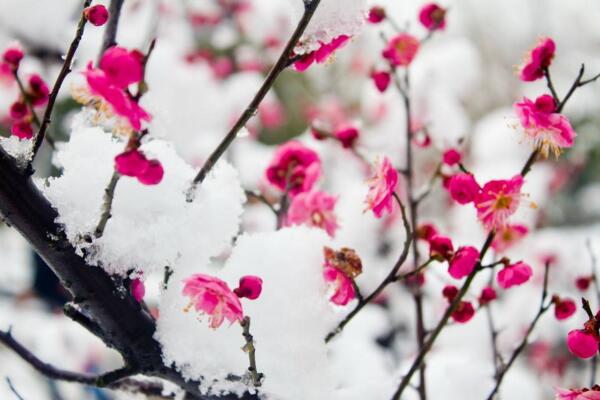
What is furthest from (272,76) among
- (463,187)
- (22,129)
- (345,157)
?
(345,157)

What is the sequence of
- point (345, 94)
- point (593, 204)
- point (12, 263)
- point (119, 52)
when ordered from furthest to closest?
point (345, 94) → point (593, 204) → point (12, 263) → point (119, 52)

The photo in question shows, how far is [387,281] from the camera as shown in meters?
0.87

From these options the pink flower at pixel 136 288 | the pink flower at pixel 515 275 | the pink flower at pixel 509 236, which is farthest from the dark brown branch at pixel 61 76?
the pink flower at pixel 509 236

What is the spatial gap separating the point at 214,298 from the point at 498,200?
0.45m

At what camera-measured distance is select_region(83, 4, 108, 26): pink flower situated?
28.7 inches

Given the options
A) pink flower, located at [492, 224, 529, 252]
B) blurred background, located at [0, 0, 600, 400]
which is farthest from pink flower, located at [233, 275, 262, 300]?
blurred background, located at [0, 0, 600, 400]

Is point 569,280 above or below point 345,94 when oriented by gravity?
below

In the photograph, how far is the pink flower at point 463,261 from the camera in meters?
0.88

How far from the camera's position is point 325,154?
418cm

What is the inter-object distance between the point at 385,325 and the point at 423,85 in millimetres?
1758

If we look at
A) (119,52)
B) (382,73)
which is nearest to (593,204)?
(382,73)

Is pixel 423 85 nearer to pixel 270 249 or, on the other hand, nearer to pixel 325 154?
pixel 325 154

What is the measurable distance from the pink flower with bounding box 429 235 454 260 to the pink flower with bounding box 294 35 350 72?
345mm

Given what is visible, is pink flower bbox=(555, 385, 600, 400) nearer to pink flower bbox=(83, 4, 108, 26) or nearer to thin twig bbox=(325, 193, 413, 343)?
→ thin twig bbox=(325, 193, 413, 343)
